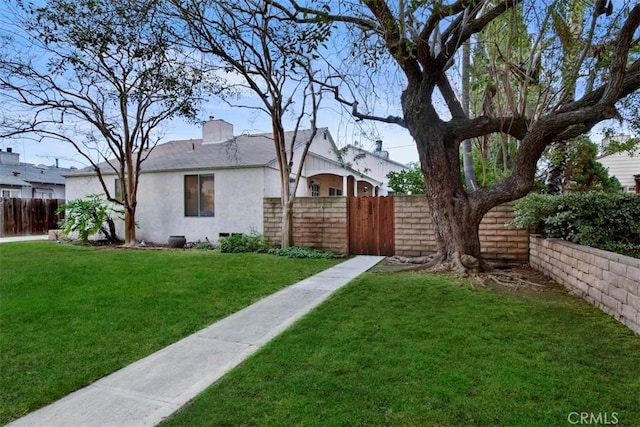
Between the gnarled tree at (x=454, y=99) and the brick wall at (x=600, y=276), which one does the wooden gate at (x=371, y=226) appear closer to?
the gnarled tree at (x=454, y=99)

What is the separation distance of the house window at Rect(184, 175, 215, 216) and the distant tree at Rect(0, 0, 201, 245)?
1.72 meters

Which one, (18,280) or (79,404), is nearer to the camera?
(79,404)

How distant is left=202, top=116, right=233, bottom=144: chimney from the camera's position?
15.8 m

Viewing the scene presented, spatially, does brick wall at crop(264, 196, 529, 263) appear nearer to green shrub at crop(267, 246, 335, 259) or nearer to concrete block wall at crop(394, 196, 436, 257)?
concrete block wall at crop(394, 196, 436, 257)

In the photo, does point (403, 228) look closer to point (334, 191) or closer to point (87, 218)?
point (334, 191)

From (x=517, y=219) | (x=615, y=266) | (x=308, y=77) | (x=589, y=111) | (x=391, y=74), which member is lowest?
(x=615, y=266)

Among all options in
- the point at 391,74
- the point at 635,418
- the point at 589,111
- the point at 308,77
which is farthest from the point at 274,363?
the point at 308,77

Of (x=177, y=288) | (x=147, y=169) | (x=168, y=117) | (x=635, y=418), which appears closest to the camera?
(x=635, y=418)

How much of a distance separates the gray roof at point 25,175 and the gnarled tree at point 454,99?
20300 millimetres

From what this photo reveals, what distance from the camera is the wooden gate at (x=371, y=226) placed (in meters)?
10.2

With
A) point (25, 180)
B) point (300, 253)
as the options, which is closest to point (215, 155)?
point (300, 253)

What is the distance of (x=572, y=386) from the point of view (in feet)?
8.98

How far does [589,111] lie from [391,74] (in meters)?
3.55

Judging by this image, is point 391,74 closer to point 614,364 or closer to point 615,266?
point 615,266
